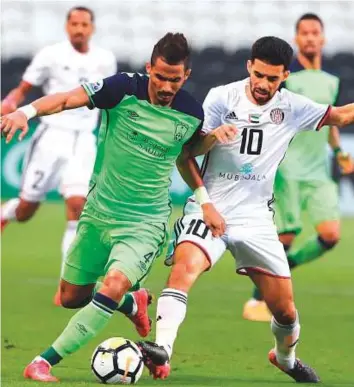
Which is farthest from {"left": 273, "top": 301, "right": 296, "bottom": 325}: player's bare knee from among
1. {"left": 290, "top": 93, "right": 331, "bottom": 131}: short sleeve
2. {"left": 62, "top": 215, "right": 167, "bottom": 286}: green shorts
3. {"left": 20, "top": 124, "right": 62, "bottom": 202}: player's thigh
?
{"left": 20, "top": 124, "right": 62, "bottom": 202}: player's thigh

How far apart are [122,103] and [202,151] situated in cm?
55

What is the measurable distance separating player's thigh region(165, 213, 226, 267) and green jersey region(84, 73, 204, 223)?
5.8 inches

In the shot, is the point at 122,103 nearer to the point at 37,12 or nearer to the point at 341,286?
the point at 341,286

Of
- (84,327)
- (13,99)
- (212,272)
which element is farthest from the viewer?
(212,272)

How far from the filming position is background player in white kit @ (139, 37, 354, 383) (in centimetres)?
787

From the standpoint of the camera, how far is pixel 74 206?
1187 centimetres

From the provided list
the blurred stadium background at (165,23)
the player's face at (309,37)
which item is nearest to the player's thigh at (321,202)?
the player's face at (309,37)

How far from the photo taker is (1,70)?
21.4 metres

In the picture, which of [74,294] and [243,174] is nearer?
[243,174]

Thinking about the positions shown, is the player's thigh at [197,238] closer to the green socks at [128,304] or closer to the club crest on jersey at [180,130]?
the club crest on jersey at [180,130]

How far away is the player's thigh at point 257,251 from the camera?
7.94m

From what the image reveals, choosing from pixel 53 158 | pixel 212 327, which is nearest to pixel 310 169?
pixel 212 327

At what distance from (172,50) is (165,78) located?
0.53 feet

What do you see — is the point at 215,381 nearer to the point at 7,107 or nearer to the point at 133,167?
the point at 133,167
